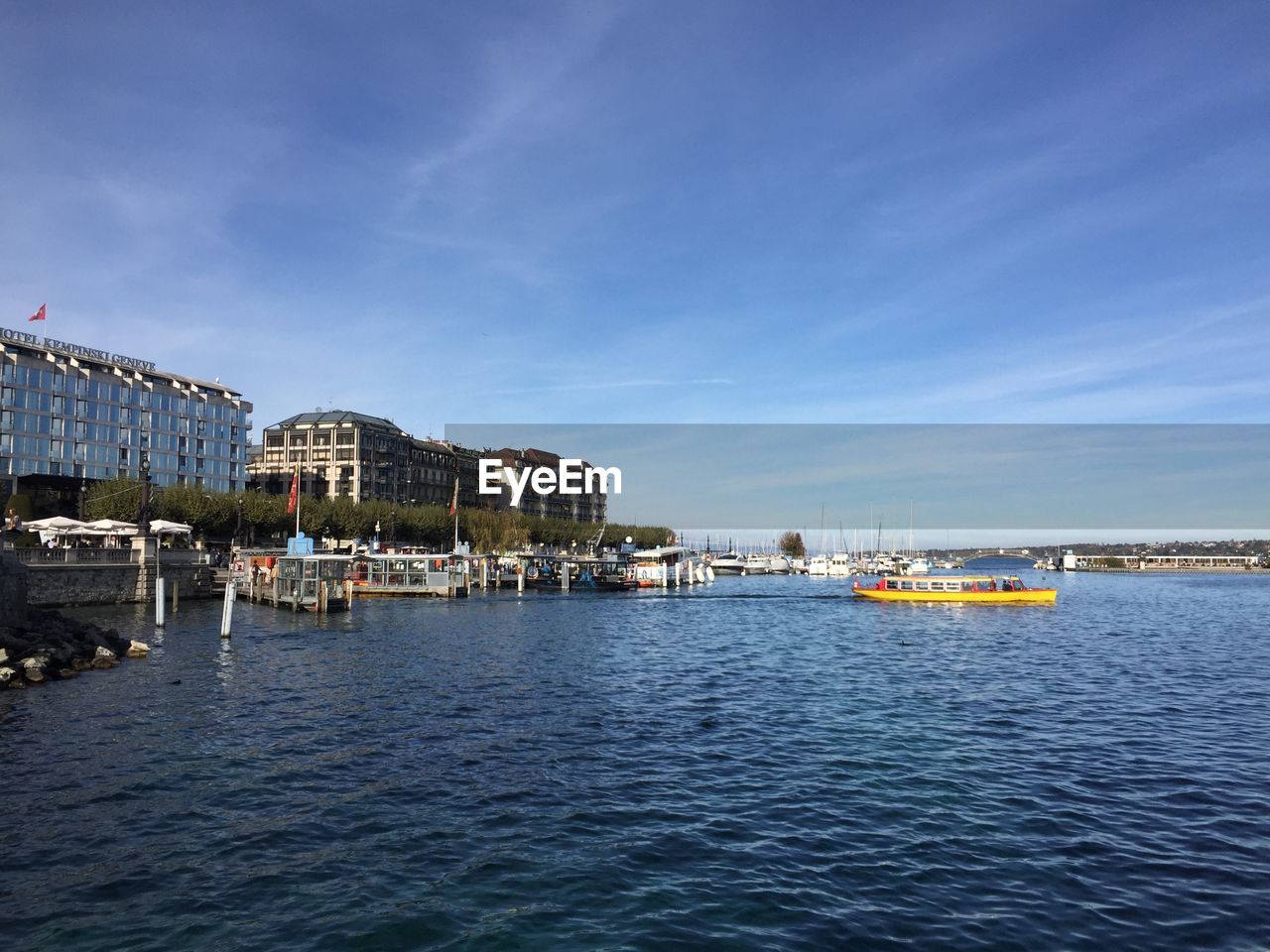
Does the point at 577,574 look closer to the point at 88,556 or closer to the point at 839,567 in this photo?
the point at 88,556

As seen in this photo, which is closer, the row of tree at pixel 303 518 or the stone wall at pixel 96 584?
the stone wall at pixel 96 584

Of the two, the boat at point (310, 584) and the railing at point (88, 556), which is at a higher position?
the railing at point (88, 556)

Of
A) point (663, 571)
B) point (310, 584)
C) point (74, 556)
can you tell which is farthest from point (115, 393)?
point (663, 571)

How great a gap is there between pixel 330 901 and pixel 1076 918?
1179 cm

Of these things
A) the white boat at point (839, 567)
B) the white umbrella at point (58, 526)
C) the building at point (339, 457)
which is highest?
the building at point (339, 457)

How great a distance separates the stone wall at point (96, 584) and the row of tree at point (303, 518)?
85.0 feet

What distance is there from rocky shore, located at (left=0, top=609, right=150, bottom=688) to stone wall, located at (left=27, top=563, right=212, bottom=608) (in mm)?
18734

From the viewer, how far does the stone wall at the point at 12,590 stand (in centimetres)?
3800

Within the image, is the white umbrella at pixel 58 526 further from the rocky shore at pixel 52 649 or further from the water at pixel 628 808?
the water at pixel 628 808

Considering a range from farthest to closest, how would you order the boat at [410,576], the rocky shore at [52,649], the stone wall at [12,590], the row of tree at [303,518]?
the row of tree at [303,518]
the boat at [410,576]
the stone wall at [12,590]
the rocky shore at [52,649]

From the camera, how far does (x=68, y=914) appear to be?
12844 mm

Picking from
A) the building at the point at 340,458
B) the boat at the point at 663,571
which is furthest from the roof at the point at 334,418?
the boat at the point at 663,571

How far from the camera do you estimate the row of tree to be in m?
95.5

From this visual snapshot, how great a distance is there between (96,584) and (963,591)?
7906 cm
